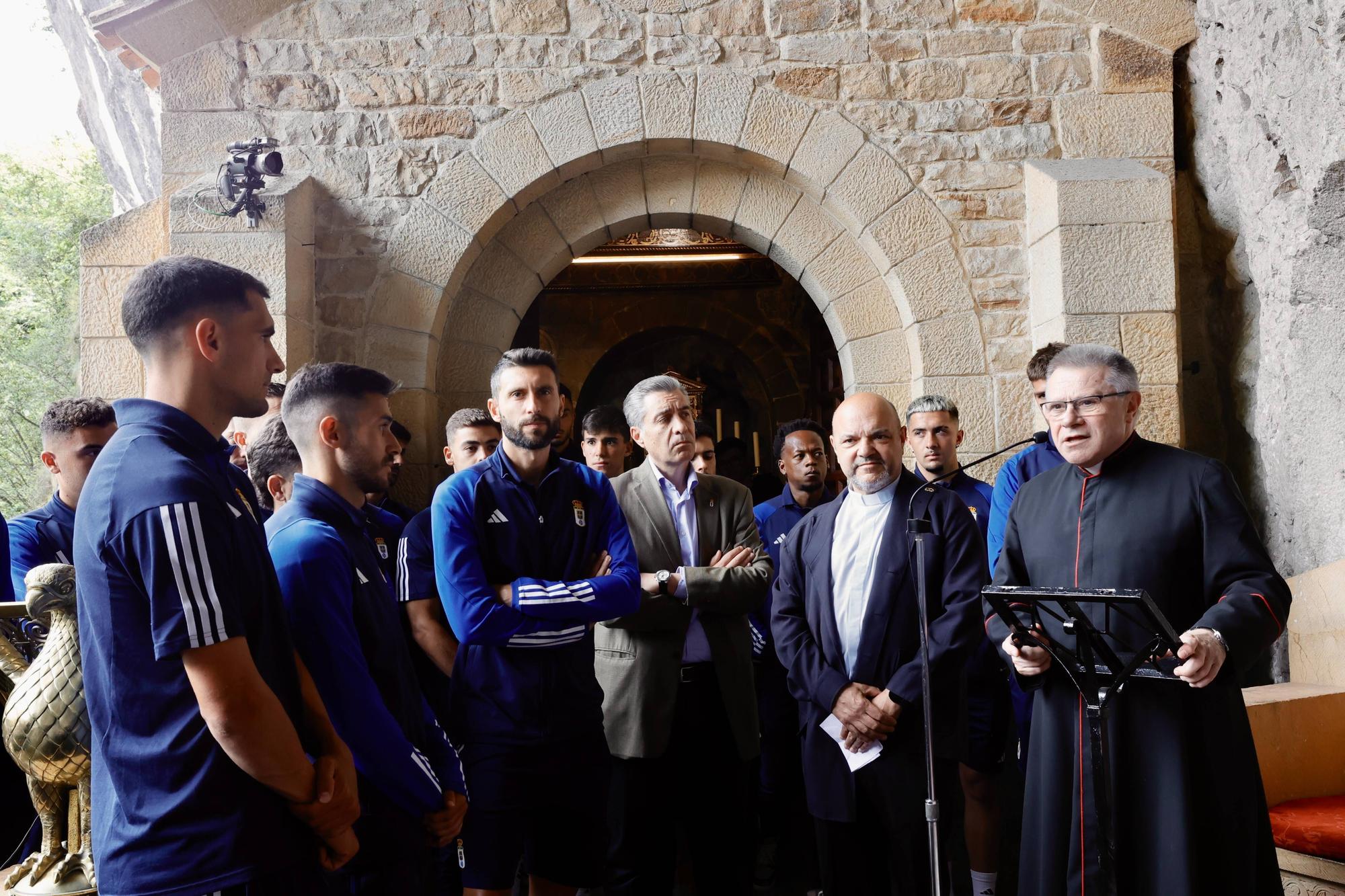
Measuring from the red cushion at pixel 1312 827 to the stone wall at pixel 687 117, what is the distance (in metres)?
2.38

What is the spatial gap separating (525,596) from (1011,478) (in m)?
2.07

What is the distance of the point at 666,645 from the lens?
10.8 ft

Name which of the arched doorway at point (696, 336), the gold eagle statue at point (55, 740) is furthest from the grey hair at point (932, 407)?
the arched doorway at point (696, 336)

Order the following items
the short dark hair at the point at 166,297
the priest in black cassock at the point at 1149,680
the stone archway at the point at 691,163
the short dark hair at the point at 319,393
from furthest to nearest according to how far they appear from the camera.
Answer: the stone archway at the point at 691,163
the priest in black cassock at the point at 1149,680
the short dark hair at the point at 319,393
the short dark hair at the point at 166,297

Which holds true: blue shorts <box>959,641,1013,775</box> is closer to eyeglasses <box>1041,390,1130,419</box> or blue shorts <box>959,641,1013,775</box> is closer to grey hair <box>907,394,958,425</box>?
grey hair <box>907,394,958,425</box>

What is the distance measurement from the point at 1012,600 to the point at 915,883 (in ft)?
3.26

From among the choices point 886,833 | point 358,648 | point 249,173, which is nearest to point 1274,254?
point 886,833

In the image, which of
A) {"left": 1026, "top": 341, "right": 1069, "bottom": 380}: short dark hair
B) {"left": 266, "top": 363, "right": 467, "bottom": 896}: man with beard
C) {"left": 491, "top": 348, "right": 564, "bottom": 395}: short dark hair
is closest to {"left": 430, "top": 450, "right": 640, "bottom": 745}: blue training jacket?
{"left": 491, "top": 348, "right": 564, "bottom": 395}: short dark hair

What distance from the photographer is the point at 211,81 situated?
535cm

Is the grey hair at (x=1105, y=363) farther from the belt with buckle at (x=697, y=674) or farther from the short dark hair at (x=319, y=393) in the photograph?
the short dark hair at (x=319, y=393)

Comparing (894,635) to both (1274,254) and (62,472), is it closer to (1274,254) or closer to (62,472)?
(62,472)

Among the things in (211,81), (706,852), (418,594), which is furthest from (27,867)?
Result: (211,81)

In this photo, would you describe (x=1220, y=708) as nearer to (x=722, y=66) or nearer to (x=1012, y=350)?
(x=1012, y=350)

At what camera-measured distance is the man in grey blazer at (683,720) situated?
10.6 feet
